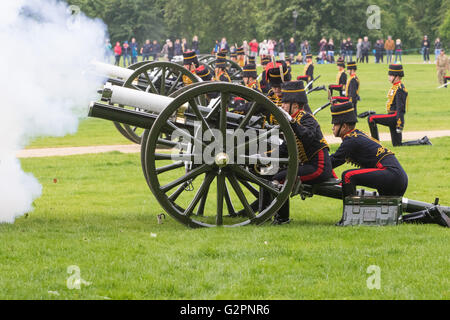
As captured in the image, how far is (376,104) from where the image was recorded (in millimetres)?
28344

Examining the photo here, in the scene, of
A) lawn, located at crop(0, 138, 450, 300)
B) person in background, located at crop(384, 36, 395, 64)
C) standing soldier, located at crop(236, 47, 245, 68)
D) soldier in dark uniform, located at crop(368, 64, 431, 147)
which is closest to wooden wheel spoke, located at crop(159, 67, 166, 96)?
soldier in dark uniform, located at crop(368, 64, 431, 147)

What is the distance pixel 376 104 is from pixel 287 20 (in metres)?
37.0

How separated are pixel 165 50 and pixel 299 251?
4485cm

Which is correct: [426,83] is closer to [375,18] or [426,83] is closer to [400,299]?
[375,18]

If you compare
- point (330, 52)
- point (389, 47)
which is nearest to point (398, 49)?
point (389, 47)

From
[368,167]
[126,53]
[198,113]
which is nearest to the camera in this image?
[198,113]

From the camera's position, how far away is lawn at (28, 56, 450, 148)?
18641 millimetres

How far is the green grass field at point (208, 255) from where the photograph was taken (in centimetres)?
592

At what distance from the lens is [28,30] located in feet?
28.5

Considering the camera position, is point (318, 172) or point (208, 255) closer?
point (208, 255)

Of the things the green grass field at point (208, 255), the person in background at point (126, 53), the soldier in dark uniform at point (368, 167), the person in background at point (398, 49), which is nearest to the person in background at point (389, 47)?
the person in background at point (398, 49)

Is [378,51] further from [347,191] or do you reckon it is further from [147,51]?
[347,191]

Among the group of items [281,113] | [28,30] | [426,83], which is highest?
[28,30]

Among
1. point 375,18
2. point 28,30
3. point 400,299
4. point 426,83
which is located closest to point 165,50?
point 375,18
